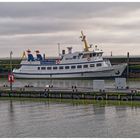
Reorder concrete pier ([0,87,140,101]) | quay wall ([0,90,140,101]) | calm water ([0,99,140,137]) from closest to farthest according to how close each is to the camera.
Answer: calm water ([0,99,140,137]), quay wall ([0,90,140,101]), concrete pier ([0,87,140,101])

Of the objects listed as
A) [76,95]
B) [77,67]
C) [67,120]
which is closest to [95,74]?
[77,67]

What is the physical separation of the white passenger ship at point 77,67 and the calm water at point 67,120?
146 feet

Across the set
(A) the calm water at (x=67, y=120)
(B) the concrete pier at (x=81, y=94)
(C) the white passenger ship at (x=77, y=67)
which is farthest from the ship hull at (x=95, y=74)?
(A) the calm water at (x=67, y=120)

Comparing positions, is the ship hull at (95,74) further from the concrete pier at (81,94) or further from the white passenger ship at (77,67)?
the concrete pier at (81,94)

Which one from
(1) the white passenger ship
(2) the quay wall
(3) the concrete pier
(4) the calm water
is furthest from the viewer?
(1) the white passenger ship

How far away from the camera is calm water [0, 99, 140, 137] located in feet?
134

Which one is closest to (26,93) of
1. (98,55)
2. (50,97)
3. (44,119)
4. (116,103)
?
(50,97)

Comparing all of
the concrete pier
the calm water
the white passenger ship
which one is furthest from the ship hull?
the calm water

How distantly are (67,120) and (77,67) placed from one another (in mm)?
60571

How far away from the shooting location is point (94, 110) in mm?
53969

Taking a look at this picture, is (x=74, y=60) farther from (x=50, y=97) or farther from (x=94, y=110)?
(x=94, y=110)

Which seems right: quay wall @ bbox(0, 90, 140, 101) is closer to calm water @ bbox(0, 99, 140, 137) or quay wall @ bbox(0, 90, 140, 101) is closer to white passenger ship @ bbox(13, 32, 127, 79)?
calm water @ bbox(0, 99, 140, 137)

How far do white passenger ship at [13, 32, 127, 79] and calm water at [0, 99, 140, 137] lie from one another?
146ft

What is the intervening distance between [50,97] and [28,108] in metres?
9.14
